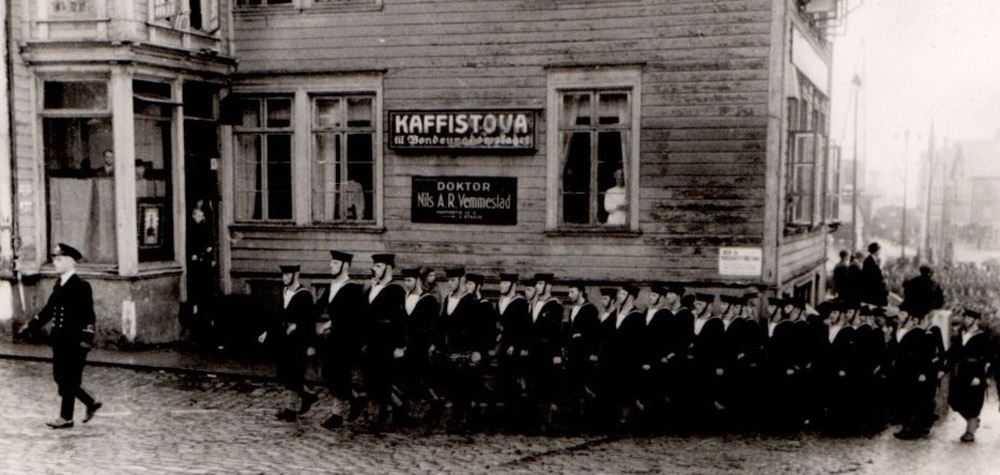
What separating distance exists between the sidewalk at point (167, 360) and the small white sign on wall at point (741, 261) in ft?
23.2

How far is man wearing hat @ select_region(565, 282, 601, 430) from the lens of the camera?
37.1 feet

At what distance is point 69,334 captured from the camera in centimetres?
1031

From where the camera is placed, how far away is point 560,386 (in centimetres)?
1136

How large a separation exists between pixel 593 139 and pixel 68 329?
8.41 m

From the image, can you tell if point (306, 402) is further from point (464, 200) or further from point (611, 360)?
point (464, 200)

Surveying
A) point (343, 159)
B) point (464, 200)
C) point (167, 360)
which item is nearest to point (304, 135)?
point (343, 159)

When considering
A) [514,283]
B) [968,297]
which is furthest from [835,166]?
[514,283]

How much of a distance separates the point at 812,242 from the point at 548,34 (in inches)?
281

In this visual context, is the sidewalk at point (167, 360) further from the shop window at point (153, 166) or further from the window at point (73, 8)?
the window at point (73, 8)

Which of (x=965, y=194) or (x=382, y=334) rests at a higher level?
(x=965, y=194)

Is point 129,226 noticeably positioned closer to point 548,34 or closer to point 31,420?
point 31,420

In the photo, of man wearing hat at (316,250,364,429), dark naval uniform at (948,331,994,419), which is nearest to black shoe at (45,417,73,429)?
man wearing hat at (316,250,364,429)

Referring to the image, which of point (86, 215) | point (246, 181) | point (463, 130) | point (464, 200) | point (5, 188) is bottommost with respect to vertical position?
point (86, 215)

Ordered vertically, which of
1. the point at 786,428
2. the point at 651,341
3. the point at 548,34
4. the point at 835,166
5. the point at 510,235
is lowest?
the point at 786,428
